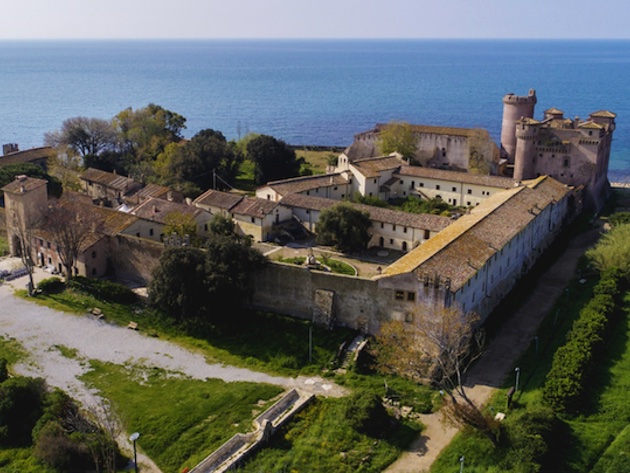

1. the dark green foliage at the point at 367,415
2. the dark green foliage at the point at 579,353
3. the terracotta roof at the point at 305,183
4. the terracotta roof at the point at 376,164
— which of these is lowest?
the dark green foliage at the point at 367,415

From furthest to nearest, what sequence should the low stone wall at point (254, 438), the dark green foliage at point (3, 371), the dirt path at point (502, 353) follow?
the dark green foliage at point (3, 371), the dirt path at point (502, 353), the low stone wall at point (254, 438)

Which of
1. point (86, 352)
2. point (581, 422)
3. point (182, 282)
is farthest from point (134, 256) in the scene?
point (581, 422)

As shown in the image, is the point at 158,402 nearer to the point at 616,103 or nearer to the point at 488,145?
the point at 488,145

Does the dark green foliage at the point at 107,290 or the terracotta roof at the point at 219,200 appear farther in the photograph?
the terracotta roof at the point at 219,200

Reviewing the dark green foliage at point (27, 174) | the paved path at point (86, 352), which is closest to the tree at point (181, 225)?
the paved path at point (86, 352)

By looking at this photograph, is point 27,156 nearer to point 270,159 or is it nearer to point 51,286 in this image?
point 270,159

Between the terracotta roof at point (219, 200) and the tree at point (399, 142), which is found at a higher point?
the tree at point (399, 142)

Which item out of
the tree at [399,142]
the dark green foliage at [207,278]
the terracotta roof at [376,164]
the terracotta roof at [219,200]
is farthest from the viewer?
the tree at [399,142]

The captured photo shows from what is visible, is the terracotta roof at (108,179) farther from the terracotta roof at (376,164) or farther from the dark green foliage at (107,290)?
the terracotta roof at (376,164)
